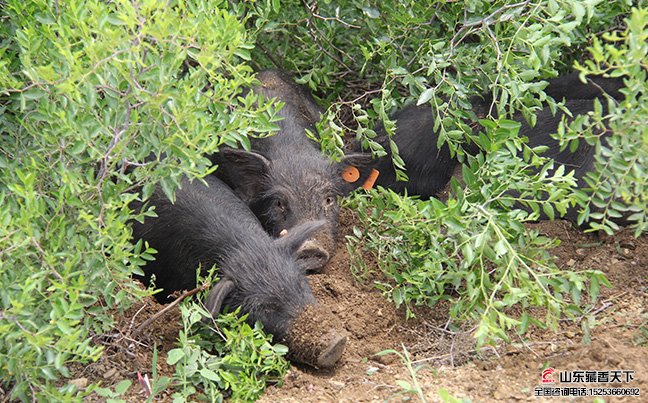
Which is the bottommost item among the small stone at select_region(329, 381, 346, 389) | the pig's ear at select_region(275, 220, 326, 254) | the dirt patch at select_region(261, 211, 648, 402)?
the small stone at select_region(329, 381, 346, 389)

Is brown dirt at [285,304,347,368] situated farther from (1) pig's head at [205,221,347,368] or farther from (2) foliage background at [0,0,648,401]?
(2) foliage background at [0,0,648,401]

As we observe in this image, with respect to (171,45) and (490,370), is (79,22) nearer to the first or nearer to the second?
(171,45)

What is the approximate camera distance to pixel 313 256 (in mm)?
5344

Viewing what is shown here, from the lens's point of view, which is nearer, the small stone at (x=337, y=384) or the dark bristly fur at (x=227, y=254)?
the small stone at (x=337, y=384)

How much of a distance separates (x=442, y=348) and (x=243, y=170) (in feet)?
7.81

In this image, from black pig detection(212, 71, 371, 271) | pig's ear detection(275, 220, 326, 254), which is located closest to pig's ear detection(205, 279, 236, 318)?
pig's ear detection(275, 220, 326, 254)

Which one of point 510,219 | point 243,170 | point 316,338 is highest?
point 510,219

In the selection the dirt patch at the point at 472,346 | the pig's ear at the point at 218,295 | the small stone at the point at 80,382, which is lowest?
the dirt patch at the point at 472,346

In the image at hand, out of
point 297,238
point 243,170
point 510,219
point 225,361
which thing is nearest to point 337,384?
point 225,361

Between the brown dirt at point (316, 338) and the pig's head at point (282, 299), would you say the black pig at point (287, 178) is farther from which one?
the brown dirt at point (316, 338)

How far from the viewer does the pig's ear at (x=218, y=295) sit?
14.6ft

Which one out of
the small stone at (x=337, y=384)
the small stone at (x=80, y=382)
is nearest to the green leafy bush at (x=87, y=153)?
the small stone at (x=80, y=382)

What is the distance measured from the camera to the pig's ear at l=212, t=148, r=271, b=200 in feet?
20.3

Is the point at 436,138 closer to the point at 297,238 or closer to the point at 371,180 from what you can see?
the point at 371,180
